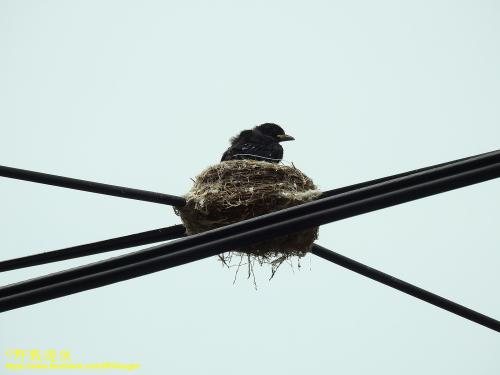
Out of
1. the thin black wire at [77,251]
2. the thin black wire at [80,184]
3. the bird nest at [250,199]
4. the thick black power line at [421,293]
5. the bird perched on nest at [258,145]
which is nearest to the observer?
the thin black wire at [80,184]

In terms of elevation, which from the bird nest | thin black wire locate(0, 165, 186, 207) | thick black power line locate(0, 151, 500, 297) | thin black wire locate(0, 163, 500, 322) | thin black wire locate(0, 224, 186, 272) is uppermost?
the bird nest

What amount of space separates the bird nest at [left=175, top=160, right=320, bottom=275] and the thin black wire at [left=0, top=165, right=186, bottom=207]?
0.85 meters

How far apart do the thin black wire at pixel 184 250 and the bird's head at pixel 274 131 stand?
5.16 metres

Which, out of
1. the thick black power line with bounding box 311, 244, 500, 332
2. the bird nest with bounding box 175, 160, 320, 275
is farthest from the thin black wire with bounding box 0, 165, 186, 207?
the thick black power line with bounding box 311, 244, 500, 332

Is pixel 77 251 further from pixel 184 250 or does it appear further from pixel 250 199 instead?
pixel 184 250

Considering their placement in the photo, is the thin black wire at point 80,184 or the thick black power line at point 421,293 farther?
the thick black power line at point 421,293

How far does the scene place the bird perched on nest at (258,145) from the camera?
6.89 m

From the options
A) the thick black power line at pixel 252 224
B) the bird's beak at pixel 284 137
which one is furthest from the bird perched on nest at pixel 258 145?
the thick black power line at pixel 252 224

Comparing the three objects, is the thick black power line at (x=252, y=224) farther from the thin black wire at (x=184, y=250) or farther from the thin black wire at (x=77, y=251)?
the thin black wire at (x=77, y=251)

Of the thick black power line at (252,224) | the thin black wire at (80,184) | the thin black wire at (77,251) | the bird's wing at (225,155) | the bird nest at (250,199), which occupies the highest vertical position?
the bird's wing at (225,155)

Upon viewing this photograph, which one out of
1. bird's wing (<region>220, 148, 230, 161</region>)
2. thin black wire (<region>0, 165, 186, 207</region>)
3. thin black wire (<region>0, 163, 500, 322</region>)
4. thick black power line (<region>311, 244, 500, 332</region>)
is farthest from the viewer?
bird's wing (<region>220, 148, 230, 161</region>)

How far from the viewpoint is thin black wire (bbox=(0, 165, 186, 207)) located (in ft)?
11.0

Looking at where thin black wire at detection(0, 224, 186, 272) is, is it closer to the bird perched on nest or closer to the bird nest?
the bird nest

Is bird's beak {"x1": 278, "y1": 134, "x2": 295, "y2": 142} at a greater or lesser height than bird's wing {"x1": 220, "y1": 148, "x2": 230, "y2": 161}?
greater
